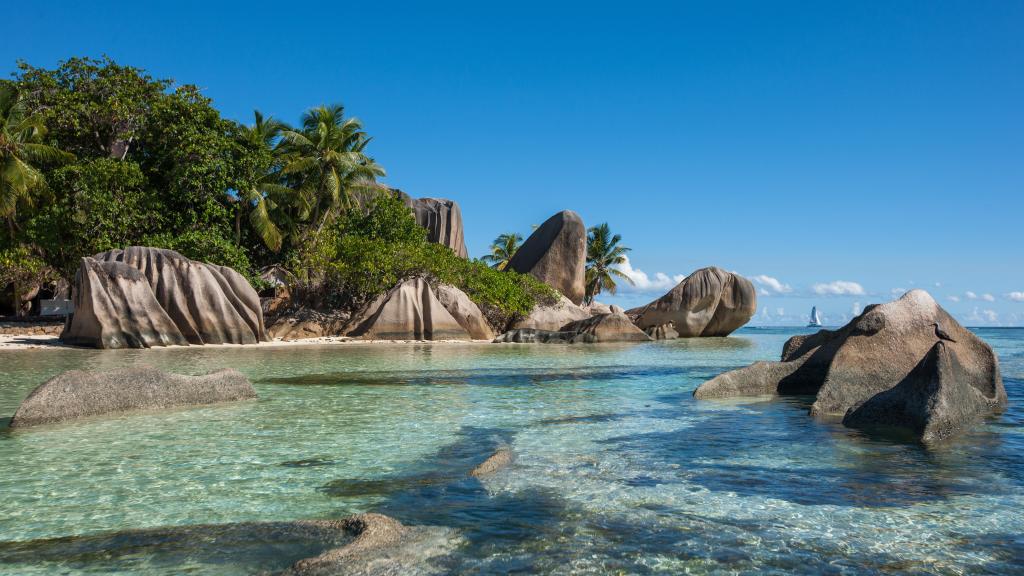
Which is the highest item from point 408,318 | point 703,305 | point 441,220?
point 441,220

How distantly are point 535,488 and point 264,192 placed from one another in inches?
1055

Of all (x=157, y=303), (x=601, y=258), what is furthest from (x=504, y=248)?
(x=157, y=303)

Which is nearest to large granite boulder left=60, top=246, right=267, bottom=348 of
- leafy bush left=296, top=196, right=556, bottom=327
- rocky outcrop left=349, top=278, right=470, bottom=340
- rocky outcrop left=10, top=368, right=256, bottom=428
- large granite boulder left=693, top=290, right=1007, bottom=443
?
rocky outcrop left=349, top=278, right=470, bottom=340

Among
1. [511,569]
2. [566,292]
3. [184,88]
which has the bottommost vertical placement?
[511,569]

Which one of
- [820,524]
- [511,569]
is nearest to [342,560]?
[511,569]

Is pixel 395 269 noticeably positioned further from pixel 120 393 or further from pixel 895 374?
pixel 895 374

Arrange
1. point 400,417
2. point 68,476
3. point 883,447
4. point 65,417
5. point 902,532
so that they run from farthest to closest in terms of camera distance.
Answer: point 400,417 < point 65,417 < point 883,447 < point 68,476 < point 902,532

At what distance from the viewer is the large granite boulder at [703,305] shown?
35312mm

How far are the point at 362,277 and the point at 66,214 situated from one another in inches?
388

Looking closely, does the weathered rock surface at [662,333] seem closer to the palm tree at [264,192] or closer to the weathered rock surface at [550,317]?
the weathered rock surface at [550,317]

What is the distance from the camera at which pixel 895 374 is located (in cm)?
790

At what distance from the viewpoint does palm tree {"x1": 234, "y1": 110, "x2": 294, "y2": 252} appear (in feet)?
88.3

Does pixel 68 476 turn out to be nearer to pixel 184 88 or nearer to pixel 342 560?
pixel 342 560

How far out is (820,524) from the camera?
3662 mm
